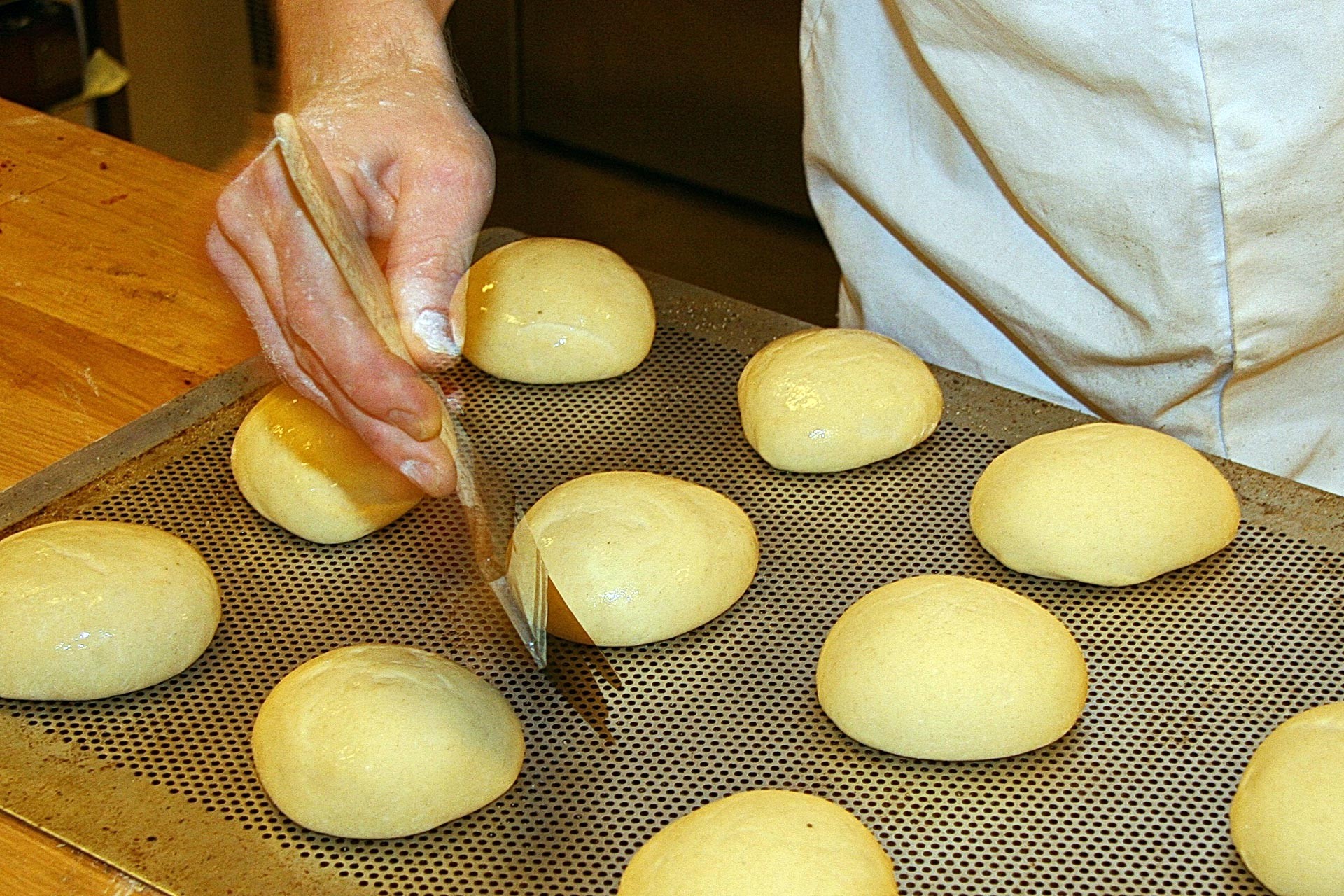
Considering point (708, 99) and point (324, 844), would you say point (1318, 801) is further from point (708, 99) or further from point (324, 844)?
point (708, 99)

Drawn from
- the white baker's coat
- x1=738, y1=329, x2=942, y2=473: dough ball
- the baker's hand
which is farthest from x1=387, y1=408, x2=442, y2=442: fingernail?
the white baker's coat

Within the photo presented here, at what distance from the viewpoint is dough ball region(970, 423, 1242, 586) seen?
1.26 meters

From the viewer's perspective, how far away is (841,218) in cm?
158

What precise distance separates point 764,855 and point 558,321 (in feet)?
2.23

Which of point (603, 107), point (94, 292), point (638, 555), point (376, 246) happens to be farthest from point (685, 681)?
point (603, 107)

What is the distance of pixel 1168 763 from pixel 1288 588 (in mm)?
244

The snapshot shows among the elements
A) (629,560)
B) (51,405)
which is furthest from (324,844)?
(51,405)

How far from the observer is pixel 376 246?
3.61 feet

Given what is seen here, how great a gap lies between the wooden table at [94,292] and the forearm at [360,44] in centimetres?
14

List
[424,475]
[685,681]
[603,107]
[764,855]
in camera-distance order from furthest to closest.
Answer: [603,107], [685,681], [424,475], [764,855]

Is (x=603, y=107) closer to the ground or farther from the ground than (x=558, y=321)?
closer to the ground

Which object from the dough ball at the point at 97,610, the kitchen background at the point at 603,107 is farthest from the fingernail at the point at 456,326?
the kitchen background at the point at 603,107

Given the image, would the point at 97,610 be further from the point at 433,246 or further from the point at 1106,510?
the point at 1106,510

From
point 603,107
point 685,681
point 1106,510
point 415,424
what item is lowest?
point 603,107
